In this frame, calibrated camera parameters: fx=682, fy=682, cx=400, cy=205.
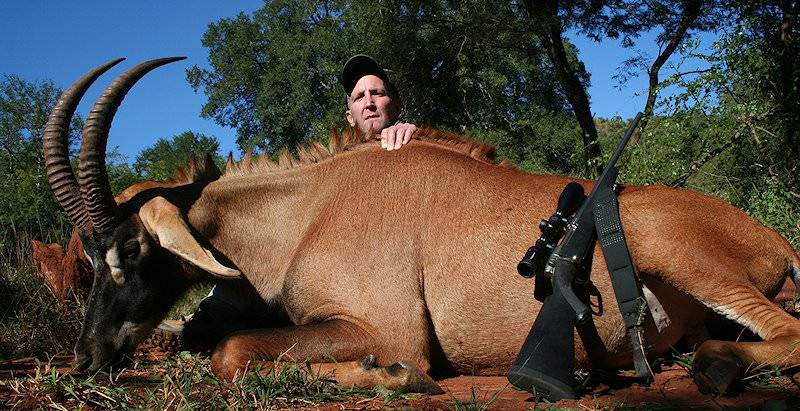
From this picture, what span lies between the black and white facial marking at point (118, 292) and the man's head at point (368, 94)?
9.81ft

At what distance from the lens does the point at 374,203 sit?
4641mm

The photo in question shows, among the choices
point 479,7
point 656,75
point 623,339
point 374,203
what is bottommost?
point 623,339

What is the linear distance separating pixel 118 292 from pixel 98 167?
874 mm

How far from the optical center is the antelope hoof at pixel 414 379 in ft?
12.5

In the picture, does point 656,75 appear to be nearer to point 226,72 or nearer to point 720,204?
point 720,204

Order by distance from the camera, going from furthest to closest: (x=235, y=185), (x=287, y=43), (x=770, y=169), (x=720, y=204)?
(x=287, y=43) → (x=770, y=169) → (x=235, y=185) → (x=720, y=204)

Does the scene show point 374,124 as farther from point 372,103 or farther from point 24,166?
point 24,166

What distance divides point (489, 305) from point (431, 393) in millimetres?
738

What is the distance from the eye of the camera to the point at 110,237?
15.5 feet

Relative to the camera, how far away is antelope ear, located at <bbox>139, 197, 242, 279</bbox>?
4.46 m

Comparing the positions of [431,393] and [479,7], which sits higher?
[479,7]

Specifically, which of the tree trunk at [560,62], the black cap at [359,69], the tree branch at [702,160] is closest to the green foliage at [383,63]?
the tree trunk at [560,62]

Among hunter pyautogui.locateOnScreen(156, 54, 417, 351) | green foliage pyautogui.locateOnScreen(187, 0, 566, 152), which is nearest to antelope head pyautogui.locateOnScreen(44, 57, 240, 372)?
hunter pyautogui.locateOnScreen(156, 54, 417, 351)

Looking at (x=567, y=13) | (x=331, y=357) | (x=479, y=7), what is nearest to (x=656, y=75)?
(x=567, y=13)
